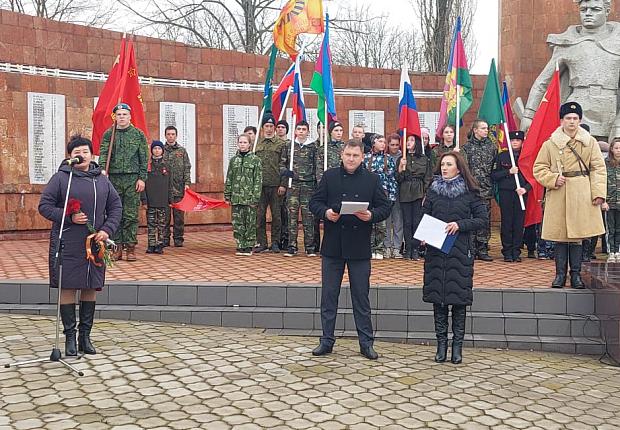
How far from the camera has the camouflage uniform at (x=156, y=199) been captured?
9477 mm

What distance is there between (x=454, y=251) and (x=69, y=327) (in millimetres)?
3044

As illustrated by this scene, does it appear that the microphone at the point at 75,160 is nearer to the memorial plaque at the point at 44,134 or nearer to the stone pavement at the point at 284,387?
the stone pavement at the point at 284,387

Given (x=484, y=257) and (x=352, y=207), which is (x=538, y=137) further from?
(x=352, y=207)

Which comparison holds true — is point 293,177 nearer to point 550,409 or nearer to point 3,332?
point 3,332

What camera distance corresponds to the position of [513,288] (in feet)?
22.5

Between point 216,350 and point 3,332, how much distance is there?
75.9 inches

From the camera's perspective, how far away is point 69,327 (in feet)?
18.4

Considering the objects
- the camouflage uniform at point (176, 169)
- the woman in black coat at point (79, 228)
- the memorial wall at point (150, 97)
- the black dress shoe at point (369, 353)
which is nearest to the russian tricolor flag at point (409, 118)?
the camouflage uniform at point (176, 169)

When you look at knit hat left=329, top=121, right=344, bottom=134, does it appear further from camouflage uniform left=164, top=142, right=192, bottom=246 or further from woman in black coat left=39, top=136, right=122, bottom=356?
woman in black coat left=39, top=136, right=122, bottom=356

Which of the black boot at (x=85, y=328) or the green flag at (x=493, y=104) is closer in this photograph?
the black boot at (x=85, y=328)

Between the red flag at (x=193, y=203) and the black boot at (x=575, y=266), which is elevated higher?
the red flag at (x=193, y=203)

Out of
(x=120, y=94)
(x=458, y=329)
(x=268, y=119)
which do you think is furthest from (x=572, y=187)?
(x=120, y=94)

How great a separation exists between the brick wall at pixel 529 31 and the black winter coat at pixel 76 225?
8969 millimetres

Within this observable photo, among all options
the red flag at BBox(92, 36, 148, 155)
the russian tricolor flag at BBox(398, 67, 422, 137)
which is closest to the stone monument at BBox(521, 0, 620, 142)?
the russian tricolor flag at BBox(398, 67, 422, 137)
